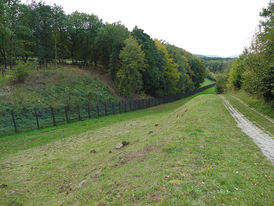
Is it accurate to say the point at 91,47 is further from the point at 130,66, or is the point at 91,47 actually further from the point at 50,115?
the point at 50,115

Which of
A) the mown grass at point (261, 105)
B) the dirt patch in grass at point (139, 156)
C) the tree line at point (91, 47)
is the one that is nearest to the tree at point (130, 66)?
the tree line at point (91, 47)

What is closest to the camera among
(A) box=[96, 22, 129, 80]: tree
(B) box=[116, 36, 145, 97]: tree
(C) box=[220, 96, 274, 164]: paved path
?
(C) box=[220, 96, 274, 164]: paved path

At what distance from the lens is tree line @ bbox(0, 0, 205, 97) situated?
33250 mm

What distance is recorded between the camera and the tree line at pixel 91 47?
33250mm

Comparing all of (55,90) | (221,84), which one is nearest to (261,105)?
(55,90)

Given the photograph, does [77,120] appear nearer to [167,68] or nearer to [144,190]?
[144,190]

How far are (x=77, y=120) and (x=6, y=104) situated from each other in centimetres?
858

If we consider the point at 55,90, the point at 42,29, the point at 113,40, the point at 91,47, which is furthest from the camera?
the point at 91,47

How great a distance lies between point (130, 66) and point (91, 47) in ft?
54.7

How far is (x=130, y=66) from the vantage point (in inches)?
1369

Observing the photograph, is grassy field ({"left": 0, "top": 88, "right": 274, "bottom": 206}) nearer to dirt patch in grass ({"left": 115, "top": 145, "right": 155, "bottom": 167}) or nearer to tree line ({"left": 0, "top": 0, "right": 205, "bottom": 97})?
dirt patch in grass ({"left": 115, "top": 145, "right": 155, "bottom": 167})

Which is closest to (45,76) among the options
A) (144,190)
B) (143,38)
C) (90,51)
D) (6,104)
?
(6,104)

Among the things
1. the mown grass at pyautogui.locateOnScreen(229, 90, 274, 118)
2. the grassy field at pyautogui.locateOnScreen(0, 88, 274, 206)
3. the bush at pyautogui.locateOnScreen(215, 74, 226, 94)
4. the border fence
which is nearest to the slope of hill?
the border fence

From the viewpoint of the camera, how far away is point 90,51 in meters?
45.6
